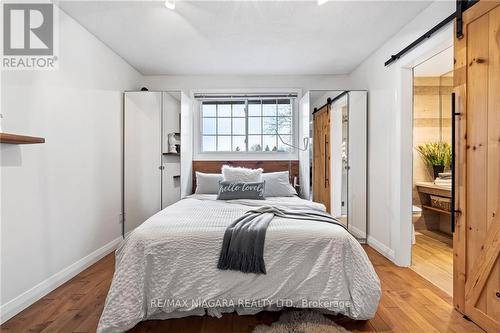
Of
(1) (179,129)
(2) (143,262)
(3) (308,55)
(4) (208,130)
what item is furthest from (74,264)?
(3) (308,55)

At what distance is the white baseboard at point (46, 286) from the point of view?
6.73ft

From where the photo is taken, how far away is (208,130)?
15.4 feet

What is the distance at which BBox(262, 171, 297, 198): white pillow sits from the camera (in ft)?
12.2

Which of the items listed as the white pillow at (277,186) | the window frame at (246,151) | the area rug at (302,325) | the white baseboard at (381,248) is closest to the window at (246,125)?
the window frame at (246,151)

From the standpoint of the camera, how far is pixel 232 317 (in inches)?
82.0

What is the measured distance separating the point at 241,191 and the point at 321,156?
143 cm

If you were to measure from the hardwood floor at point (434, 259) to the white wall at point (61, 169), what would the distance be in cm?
350

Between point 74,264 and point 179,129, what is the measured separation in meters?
2.16

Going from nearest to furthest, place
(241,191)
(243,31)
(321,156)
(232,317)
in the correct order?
1. (232,317)
2. (243,31)
3. (241,191)
4. (321,156)

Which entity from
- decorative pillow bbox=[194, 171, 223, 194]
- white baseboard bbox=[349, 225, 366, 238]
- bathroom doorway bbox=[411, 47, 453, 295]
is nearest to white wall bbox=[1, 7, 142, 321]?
decorative pillow bbox=[194, 171, 223, 194]

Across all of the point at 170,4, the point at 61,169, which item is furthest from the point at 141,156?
the point at 170,4

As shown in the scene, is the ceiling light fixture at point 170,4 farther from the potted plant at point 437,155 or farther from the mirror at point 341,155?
the potted plant at point 437,155

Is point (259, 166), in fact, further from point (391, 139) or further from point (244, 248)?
point (244, 248)

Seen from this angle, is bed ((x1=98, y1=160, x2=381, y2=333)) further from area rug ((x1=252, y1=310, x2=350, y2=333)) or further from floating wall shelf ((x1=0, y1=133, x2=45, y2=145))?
floating wall shelf ((x1=0, y1=133, x2=45, y2=145))
